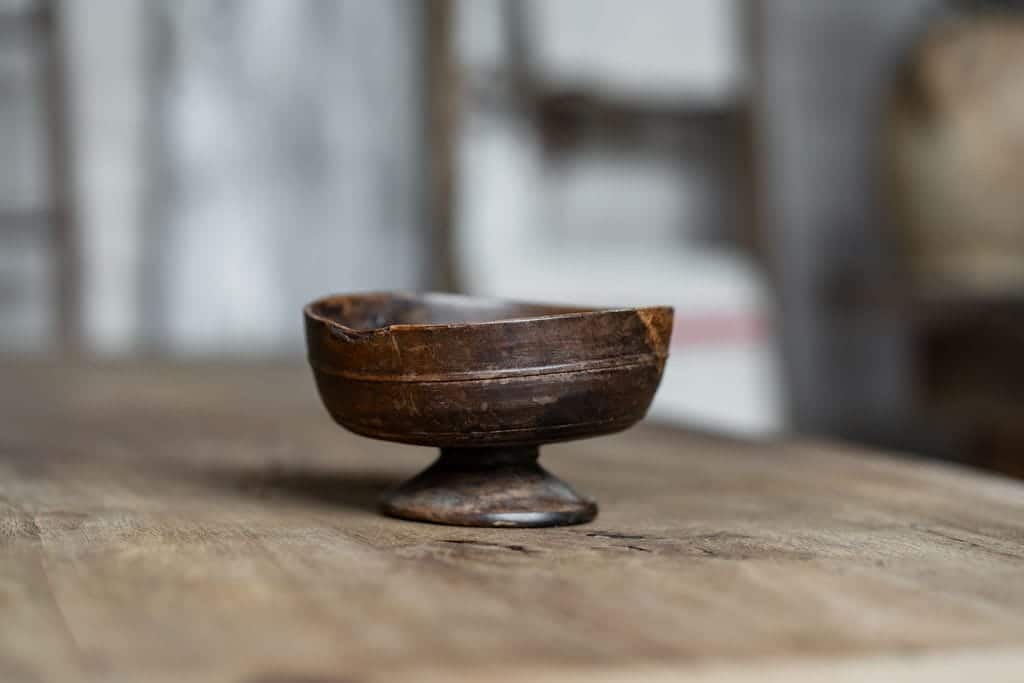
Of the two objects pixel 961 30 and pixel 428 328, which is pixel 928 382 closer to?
pixel 961 30

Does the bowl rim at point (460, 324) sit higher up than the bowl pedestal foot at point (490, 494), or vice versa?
the bowl rim at point (460, 324)

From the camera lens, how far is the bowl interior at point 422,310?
0.69 meters

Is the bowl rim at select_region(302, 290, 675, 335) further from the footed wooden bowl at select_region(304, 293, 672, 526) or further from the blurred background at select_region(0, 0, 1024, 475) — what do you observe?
the blurred background at select_region(0, 0, 1024, 475)

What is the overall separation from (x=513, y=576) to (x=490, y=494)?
0.12 meters

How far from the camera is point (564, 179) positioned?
2.73 m

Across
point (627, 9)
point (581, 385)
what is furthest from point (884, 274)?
point (581, 385)

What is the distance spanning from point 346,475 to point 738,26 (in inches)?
80.0

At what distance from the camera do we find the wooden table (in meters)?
0.38

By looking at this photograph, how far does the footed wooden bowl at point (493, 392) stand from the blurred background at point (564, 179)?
1.85 metres

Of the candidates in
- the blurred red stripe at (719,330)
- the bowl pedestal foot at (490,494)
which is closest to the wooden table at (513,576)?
the bowl pedestal foot at (490,494)

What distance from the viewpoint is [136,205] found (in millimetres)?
2775

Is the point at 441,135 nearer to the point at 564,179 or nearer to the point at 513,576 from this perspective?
the point at 564,179

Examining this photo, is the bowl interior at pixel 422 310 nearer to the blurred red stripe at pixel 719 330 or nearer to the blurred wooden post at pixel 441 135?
the blurred red stripe at pixel 719 330

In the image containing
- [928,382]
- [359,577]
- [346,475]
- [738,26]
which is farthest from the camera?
[928,382]
